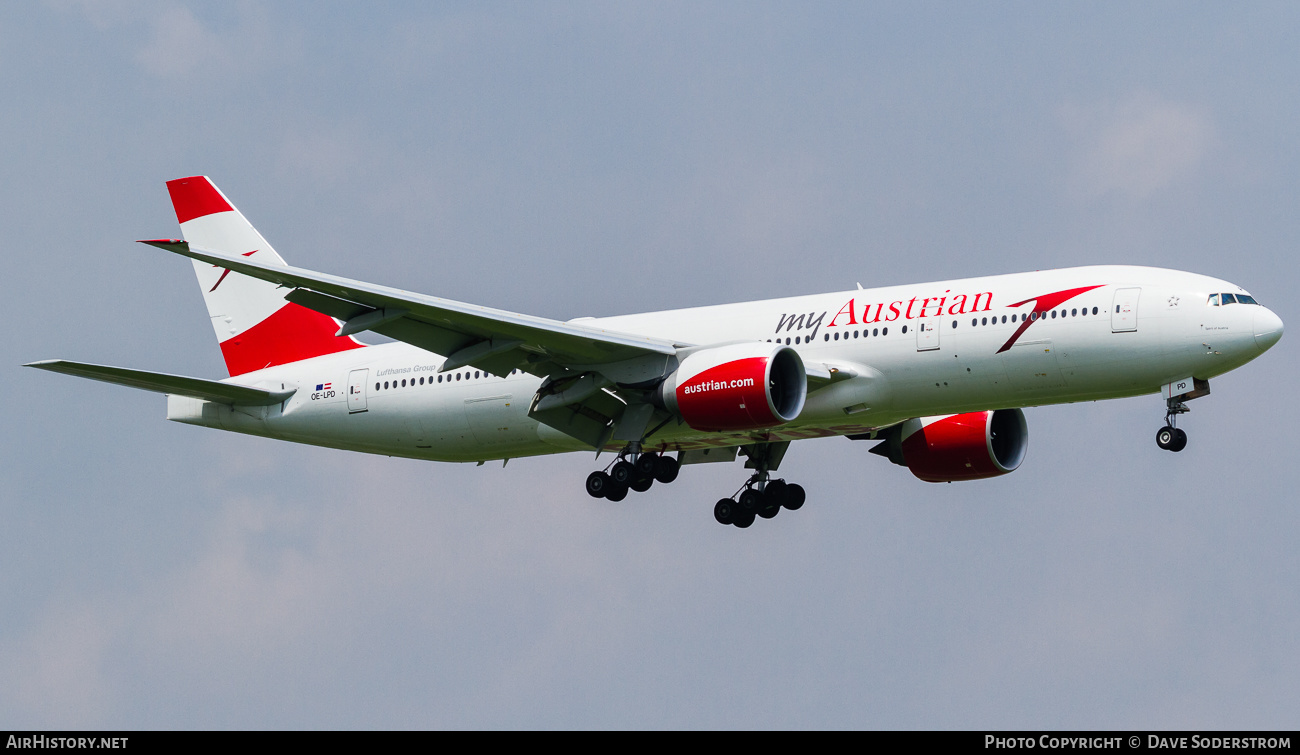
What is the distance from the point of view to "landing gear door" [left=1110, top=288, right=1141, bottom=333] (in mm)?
34406

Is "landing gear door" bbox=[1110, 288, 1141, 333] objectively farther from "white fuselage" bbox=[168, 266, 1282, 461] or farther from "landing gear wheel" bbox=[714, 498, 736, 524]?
"landing gear wheel" bbox=[714, 498, 736, 524]

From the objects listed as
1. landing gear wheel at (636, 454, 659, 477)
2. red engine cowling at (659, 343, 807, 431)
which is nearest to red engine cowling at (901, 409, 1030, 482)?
red engine cowling at (659, 343, 807, 431)

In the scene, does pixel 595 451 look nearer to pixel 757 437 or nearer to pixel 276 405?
pixel 757 437

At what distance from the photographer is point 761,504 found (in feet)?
140

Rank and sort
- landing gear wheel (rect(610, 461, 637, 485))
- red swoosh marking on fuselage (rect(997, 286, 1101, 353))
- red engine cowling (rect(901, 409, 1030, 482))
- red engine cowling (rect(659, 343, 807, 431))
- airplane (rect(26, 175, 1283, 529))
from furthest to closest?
red engine cowling (rect(901, 409, 1030, 482))
landing gear wheel (rect(610, 461, 637, 485))
red engine cowling (rect(659, 343, 807, 431))
red swoosh marking on fuselage (rect(997, 286, 1101, 353))
airplane (rect(26, 175, 1283, 529))

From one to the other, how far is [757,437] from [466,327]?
715cm

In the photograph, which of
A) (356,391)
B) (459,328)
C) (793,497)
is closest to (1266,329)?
(793,497)

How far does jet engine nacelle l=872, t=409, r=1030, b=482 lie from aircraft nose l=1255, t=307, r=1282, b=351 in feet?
27.0

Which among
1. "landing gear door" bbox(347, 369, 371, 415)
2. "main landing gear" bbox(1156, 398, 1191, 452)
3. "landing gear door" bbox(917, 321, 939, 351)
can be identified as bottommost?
"main landing gear" bbox(1156, 398, 1191, 452)

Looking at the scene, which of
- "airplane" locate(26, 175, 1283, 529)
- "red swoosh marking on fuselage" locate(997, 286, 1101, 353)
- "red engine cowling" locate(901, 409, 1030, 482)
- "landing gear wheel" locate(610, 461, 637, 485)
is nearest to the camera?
"airplane" locate(26, 175, 1283, 529)

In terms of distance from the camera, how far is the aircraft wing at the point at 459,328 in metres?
34.3

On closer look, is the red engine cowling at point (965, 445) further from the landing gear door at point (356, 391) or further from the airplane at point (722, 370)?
the landing gear door at point (356, 391)

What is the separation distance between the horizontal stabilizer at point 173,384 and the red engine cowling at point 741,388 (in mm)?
11546

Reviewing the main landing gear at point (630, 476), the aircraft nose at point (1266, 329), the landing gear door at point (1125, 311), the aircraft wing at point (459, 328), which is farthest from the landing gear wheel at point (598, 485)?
the aircraft nose at point (1266, 329)
